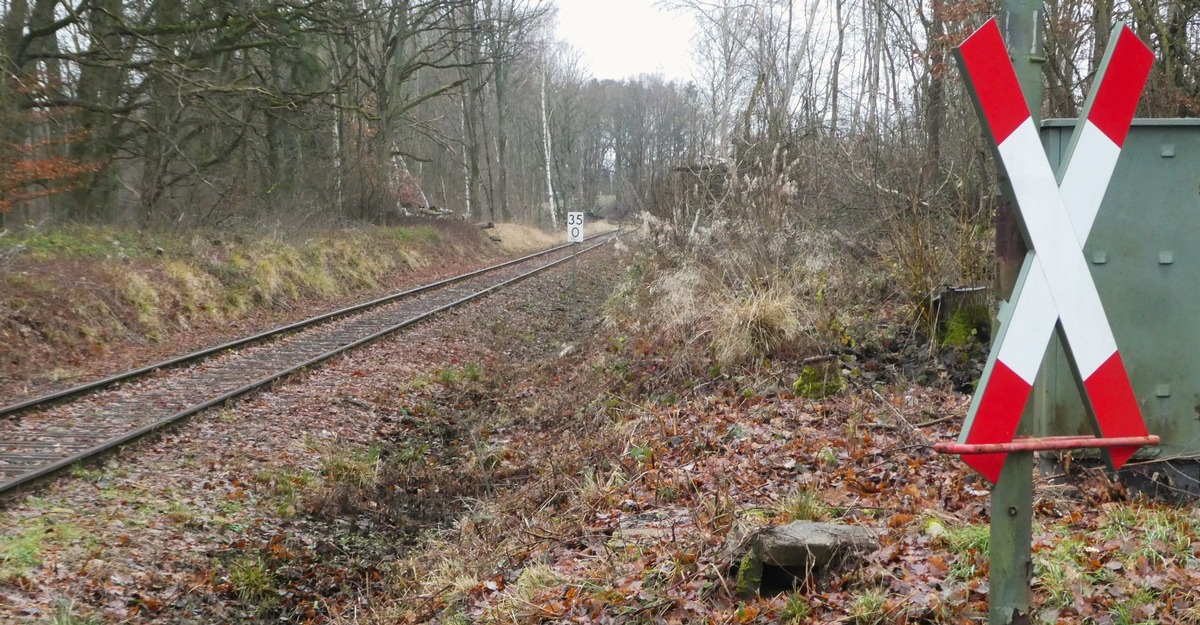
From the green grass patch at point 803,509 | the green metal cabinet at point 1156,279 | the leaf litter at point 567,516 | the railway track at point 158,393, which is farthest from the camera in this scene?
the railway track at point 158,393

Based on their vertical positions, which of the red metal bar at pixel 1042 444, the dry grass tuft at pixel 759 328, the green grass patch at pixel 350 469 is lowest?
the green grass patch at pixel 350 469

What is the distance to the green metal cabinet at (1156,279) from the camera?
14.2 ft

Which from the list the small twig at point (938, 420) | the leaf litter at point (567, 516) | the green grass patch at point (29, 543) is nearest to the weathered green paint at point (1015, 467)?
the leaf litter at point (567, 516)

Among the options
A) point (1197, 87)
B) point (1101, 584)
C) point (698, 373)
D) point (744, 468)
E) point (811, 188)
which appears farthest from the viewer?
point (811, 188)

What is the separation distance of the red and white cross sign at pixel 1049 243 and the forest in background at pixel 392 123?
233 inches

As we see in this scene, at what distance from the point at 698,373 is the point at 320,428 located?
4.00 m

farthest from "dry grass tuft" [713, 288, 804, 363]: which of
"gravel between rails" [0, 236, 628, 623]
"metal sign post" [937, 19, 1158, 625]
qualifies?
"metal sign post" [937, 19, 1158, 625]

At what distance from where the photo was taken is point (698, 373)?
8719 mm

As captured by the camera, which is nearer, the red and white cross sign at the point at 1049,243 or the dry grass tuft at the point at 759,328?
the red and white cross sign at the point at 1049,243

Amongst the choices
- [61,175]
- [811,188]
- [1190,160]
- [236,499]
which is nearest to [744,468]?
[1190,160]

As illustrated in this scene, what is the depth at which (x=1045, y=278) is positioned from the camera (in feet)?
7.07

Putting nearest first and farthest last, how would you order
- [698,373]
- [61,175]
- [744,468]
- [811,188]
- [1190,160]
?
1. [1190,160]
2. [744,468]
3. [698,373]
4. [811,188]
5. [61,175]

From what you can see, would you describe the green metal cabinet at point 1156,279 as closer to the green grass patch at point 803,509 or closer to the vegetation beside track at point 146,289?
the green grass patch at point 803,509

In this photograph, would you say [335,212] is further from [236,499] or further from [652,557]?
A: [652,557]
